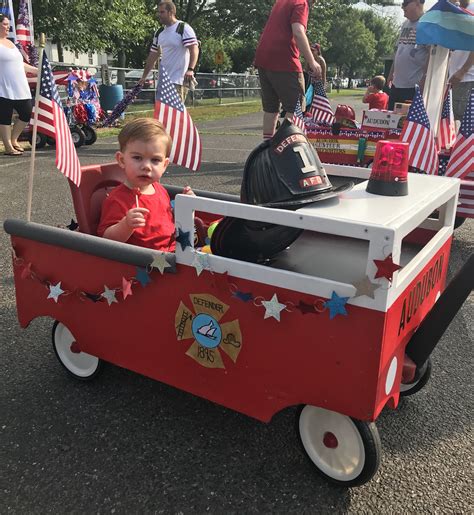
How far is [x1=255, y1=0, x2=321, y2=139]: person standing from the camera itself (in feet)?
16.8

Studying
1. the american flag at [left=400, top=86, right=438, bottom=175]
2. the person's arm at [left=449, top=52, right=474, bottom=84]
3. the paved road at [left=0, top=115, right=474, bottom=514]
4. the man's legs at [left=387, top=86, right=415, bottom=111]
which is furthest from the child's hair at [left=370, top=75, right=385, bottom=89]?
the paved road at [left=0, top=115, right=474, bottom=514]

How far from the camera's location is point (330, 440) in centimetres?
186

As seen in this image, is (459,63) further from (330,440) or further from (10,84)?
(10,84)

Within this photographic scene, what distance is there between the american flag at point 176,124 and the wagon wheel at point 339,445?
160cm

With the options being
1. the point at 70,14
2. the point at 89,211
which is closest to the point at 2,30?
the point at 89,211

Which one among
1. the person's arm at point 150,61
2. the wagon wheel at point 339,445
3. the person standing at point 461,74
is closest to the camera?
the wagon wheel at point 339,445

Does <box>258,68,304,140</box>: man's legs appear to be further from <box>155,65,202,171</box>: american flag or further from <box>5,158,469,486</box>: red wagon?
<box>5,158,469,486</box>: red wagon

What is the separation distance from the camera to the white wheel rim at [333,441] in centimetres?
181

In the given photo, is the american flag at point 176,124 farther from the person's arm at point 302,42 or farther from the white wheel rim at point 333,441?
the person's arm at point 302,42

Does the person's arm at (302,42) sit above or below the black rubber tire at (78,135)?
above

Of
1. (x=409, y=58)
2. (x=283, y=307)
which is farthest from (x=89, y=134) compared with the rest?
(x=283, y=307)

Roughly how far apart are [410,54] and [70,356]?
5.34 meters

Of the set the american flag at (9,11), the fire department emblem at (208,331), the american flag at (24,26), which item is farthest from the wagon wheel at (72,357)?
the american flag at (24,26)

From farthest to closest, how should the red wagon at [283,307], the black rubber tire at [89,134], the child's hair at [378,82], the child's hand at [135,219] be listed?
1. the black rubber tire at [89,134]
2. the child's hair at [378,82]
3. the child's hand at [135,219]
4. the red wagon at [283,307]
